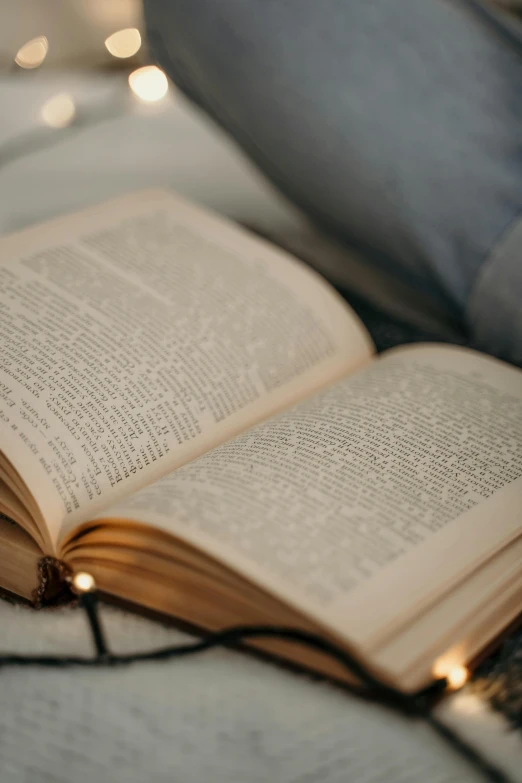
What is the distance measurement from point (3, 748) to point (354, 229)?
1.76 ft

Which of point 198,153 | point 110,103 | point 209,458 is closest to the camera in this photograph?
point 209,458

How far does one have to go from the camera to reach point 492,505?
→ 0.44 m

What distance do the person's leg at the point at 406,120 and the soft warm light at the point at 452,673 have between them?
34cm

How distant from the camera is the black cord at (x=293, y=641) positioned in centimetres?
34

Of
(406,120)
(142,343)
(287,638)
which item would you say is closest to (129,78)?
(406,120)

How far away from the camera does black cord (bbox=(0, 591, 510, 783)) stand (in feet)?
1.12

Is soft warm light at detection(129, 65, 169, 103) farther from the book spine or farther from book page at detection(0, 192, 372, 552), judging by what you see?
the book spine

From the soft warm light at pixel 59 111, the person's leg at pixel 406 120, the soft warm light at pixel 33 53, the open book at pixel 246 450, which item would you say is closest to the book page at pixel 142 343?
the open book at pixel 246 450

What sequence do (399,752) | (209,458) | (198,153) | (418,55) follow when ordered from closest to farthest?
(399,752) < (209,458) < (418,55) < (198,153)

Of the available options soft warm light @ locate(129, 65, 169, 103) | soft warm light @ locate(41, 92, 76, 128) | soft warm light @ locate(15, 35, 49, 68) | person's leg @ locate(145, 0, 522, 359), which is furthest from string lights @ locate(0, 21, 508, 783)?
soft warm light @ locate(15, 35, 49, 68)

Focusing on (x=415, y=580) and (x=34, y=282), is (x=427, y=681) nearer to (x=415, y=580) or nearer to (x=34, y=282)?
(x=415, y=580)

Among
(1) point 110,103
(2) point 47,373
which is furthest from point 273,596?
(1) point 110,103

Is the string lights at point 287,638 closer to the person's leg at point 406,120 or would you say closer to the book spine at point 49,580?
the book spine at point 49,580

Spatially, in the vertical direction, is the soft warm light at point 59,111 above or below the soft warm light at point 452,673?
above
